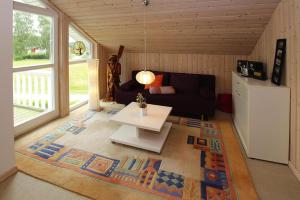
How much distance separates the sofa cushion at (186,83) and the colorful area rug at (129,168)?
1.50m

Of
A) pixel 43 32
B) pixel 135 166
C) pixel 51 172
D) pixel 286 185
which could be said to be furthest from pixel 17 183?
pixel 286 185

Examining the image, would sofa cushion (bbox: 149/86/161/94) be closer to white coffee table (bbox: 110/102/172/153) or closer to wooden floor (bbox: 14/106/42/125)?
white coffee table (bbox: 110/102/172/153)

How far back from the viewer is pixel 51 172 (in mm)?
2213

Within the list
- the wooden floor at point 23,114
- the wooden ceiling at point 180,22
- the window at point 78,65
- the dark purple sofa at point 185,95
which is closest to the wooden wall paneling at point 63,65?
the wooden ceiling at point 180,22

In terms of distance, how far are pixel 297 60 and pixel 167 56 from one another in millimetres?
3151

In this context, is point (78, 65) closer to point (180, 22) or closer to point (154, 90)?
point (154, 90)

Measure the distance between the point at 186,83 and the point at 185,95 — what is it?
0.52m

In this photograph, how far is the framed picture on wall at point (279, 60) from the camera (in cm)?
251

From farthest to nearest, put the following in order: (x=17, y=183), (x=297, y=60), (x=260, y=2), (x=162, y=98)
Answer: (x=162, y=98) → (x=260, y=2) → (x=297, y=60) → (x=17, y=183)

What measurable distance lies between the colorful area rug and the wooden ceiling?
1963 millimetres

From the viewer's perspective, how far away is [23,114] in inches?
132

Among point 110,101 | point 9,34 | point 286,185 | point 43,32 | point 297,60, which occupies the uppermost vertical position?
point 43,32

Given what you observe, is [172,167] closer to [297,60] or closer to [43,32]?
[297,60]

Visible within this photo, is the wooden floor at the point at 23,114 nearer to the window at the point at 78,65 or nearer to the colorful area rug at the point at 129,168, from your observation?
the colorful area rug at the point at 129,168
